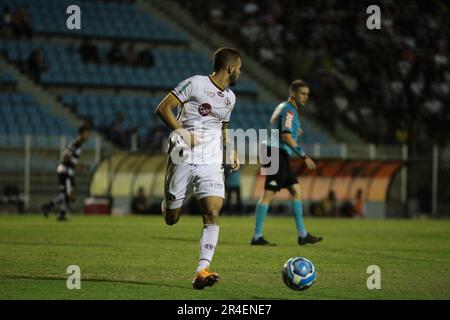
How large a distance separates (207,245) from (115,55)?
28822 mm

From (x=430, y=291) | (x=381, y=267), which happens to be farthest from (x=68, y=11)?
(x=430, y=291)

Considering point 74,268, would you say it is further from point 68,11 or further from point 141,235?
point 68,11

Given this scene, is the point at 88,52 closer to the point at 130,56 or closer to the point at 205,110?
the point at 130,56

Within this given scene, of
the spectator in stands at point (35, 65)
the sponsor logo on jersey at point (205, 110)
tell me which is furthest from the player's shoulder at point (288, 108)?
the spectator in stands at point (35, 65)

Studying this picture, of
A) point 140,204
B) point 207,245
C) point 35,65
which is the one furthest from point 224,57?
point 35,65

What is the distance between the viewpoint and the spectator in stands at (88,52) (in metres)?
37.2

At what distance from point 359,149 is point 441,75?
8209 mm

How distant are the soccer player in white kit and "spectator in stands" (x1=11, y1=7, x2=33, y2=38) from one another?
27219 mm

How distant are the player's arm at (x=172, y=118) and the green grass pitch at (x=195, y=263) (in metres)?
1.43

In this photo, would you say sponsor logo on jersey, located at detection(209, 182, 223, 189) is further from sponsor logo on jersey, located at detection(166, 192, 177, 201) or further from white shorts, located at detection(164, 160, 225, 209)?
sponsor logo on jersey, located at detection(166, 192, 177, 201)

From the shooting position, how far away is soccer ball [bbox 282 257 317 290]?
9.48 meters

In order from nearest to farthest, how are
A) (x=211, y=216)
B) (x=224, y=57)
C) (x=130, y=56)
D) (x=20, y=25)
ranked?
(x=211, y=216) < (x=224, y=57) < (x=20, y=25) < (x=130, y=56)

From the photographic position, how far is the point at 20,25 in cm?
3647

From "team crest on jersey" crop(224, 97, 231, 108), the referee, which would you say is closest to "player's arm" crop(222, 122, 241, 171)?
"team crest on jersey" crop(224, 97, 231, 108)
